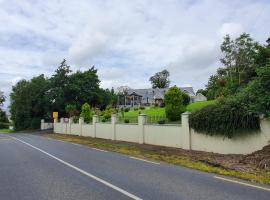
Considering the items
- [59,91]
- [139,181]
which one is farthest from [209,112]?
[59,91]

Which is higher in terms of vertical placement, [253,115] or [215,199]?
[253,115]

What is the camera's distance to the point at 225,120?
642 inches

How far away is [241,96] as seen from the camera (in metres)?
16.1

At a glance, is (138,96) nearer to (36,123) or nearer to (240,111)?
(36,123)

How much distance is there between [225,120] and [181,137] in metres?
4.13

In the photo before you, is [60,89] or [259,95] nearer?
[259,95]

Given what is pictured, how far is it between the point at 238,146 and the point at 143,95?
109m

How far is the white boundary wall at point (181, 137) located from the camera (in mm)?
15090

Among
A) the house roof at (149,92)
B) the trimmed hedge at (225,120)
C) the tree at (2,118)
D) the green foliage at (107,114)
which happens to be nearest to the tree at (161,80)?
the house roof at (149,92)

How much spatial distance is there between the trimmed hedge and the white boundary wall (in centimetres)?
30

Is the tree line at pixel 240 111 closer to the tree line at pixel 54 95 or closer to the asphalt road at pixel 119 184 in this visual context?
the asphalt road at pixel 119 184

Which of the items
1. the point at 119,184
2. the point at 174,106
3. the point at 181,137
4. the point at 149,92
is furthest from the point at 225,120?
the point at 149,92

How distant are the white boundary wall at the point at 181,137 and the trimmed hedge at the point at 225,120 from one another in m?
0.30

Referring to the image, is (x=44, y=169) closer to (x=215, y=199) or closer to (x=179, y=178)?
(x=179, y=178)
